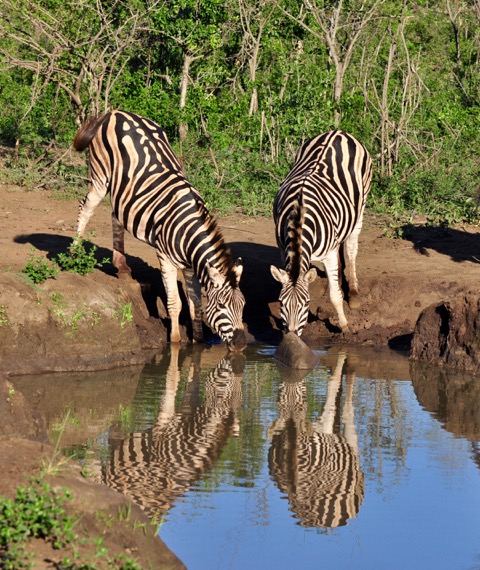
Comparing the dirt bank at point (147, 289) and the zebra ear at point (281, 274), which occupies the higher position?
the zebra ear at point (281, 274)

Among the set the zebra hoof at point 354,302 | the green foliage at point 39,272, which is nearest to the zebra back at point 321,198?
the zebra hoof at point 354,302

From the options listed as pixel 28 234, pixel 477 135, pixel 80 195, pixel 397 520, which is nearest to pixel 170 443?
pixel 397 520

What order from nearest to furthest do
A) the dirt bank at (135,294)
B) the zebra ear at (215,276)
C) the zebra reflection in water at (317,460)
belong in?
1. the zebra reflection in water at (317,460)
2. the dirt bank at (135,294)
3. the zebra ear at (215,276)

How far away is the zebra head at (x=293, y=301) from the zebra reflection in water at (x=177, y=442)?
641 mm

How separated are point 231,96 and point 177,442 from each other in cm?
990

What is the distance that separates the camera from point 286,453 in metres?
7.37

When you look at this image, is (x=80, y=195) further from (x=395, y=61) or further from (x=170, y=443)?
(x=170, y=443)

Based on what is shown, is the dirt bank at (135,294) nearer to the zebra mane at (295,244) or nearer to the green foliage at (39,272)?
the green foliage at (39,272)

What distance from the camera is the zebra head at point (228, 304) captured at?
10.4 m

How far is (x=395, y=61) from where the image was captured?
1756cm

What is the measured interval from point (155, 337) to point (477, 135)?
757 cm

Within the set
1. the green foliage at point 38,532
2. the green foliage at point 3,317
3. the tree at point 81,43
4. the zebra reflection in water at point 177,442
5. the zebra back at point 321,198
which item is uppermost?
the tree at point 81,43

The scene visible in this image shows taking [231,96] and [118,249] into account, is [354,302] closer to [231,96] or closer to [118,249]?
[118,249]

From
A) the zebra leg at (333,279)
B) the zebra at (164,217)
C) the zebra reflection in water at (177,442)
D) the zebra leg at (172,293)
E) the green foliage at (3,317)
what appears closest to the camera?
the zebra reflection in water at (177,442)
